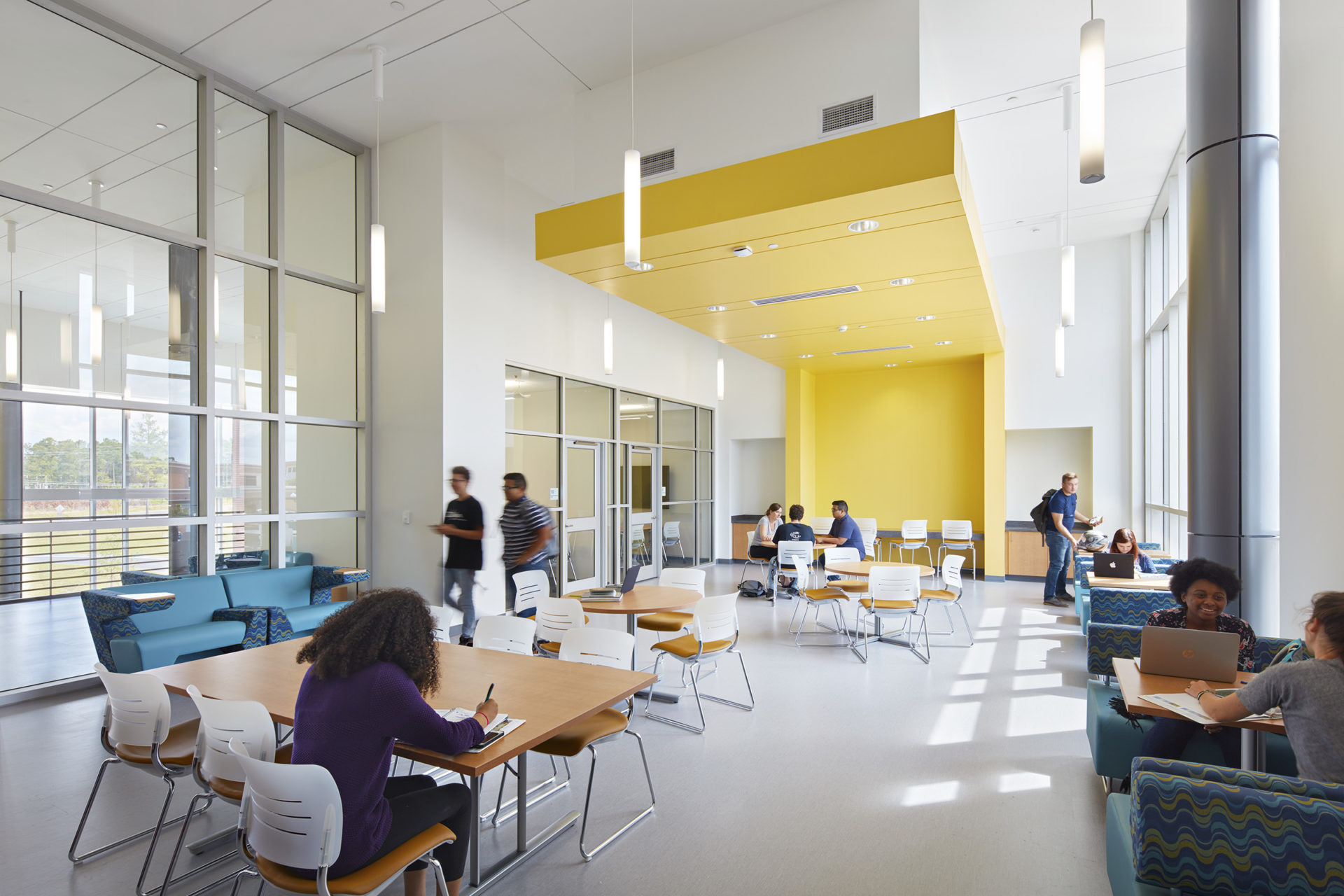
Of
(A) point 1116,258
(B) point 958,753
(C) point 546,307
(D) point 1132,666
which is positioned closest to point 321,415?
(C) point 546,307

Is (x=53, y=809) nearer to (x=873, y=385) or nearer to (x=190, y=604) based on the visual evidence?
(x=190, y=604)

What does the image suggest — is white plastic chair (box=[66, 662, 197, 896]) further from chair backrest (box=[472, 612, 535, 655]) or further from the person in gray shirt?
the person in gray shirt

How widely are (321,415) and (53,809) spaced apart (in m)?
4.24

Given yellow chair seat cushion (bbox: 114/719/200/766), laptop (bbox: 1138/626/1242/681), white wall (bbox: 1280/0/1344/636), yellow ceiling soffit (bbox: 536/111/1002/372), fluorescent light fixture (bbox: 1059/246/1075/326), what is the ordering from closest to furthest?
1. yellow chair seat cushion (bbox: 114/719/200/766)
2. laptop (bbox: 1138/626/1242/681)
3. white wall (bbox: 1280/0/1344/636)
4. yellow ceiling soffit (bbox: 536/111/1002/372)
5. fluorescent light fixture (bbox: 1059/246/1075/326)

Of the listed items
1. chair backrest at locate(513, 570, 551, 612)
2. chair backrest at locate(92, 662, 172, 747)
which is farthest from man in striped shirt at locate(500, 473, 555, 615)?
chair backrest at locate(92, 662, 172, 747)

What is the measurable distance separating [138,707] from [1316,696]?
4126mm

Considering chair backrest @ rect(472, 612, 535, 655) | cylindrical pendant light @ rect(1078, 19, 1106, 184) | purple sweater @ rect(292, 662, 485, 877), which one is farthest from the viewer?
chair backrest @ rect(472, 612, 535, 655)

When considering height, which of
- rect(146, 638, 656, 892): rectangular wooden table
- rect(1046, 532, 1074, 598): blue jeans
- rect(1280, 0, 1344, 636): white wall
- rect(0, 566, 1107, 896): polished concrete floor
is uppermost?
rect(1280, 0, 1344, 636): white wall

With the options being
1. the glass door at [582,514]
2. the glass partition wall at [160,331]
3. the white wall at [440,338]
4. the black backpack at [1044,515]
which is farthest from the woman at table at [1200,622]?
the glass partition wall at [160,331]

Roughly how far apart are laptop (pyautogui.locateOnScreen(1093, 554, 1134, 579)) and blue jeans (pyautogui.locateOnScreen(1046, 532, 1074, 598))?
2776 millimetres

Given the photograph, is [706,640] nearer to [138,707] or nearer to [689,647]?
[689,647]

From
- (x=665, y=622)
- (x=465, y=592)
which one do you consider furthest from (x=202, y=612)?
(x=665, y=622)

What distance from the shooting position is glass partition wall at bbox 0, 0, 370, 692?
5070 millimetres

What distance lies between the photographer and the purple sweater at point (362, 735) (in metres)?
2.04
